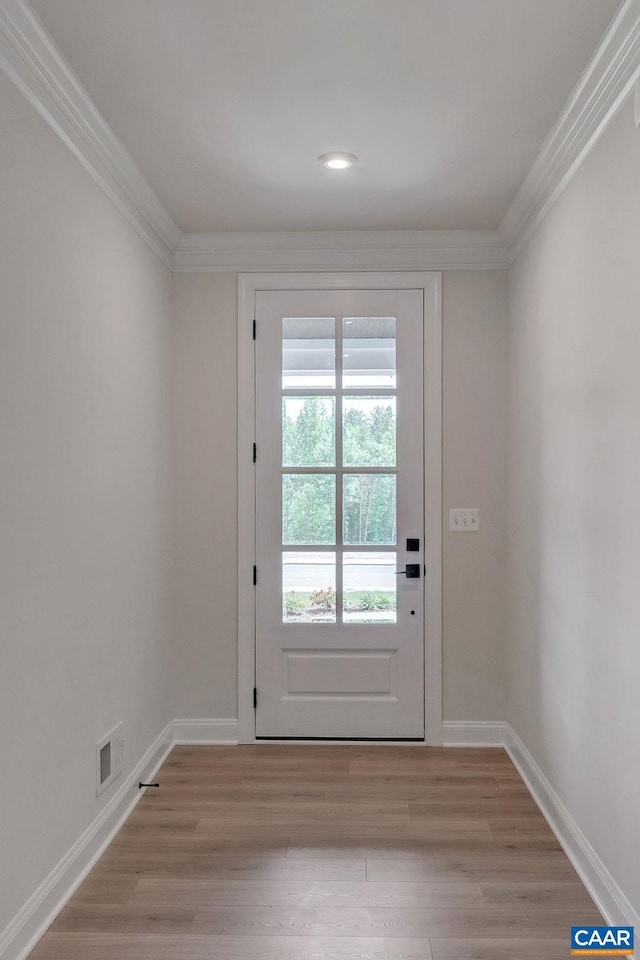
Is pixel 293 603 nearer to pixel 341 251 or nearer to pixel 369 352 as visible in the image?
pixel 369 352

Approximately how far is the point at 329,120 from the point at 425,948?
260 cm

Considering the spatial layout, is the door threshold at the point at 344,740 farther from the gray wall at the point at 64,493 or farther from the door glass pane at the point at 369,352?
the door glass pane at the point at 369,352

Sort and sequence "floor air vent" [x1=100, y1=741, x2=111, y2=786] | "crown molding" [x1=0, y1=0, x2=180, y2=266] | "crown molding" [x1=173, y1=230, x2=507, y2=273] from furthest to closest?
"crown molding" [x1=173, y1=230, x2=507, y2=273]
"floor air vent" [x1=100, y1=741, x2=111, y2=786]
"crown molding" [x1=0, y1=0, x2=180, y2=266]

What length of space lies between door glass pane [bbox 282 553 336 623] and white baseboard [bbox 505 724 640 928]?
3.65 ft

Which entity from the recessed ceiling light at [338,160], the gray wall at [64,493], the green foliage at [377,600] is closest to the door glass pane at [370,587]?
the green foliage at [377,600]

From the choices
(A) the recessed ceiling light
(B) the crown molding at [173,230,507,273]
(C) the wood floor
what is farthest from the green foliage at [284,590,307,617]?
A: (A) the recessed ceiling light

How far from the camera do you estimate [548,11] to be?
1839mm

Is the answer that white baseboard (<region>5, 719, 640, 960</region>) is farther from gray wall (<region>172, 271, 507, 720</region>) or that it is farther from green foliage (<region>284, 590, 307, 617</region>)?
green foliage (<region>284, 590, 307, 617</region>)

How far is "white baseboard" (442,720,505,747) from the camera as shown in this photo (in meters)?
3.61

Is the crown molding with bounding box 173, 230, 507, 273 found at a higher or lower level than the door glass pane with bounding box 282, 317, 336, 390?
higher

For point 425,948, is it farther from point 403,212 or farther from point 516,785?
point 403,212

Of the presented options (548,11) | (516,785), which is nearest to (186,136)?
(548,11)

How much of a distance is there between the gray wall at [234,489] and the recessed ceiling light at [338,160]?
104cm

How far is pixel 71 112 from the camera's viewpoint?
7.34 ft
